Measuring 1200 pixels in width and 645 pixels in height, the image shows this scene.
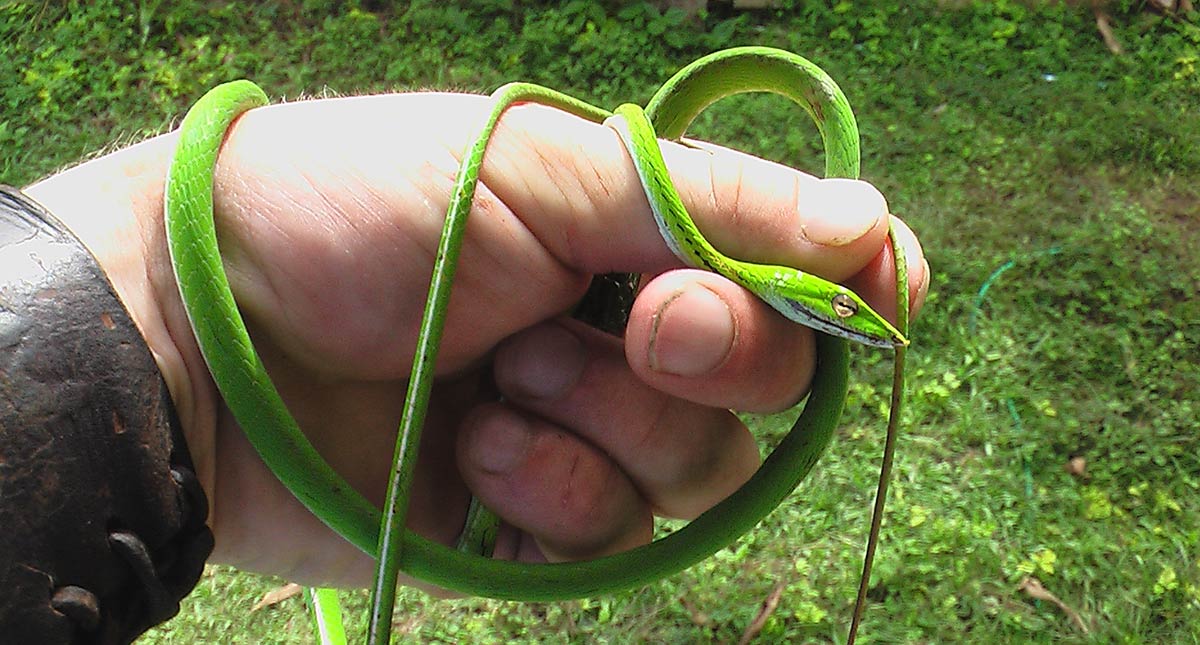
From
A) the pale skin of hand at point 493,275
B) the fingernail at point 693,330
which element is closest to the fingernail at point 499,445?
the pale skin of hand at point 493,275

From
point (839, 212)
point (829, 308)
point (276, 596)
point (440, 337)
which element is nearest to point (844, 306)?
point (829, 308)

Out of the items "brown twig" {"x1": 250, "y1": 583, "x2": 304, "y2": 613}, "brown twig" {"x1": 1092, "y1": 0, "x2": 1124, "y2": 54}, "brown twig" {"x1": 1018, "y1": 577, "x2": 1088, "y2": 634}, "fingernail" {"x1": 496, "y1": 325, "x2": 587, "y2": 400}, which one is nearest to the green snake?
"fingernail" {"x1": 496, "y1": 325, "x2": 587, "y2": 400}

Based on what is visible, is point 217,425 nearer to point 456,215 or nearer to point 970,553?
point 456,215

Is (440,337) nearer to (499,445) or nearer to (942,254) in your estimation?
(499,445)

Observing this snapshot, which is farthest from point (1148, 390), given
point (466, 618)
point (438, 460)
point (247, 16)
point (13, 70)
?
point (13, 70)

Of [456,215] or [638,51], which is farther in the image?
[638,51]

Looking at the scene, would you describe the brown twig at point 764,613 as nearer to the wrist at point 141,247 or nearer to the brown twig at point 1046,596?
the brown twig at point 1046,596

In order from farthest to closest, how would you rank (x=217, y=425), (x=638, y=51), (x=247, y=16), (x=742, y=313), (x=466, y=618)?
(x=247, y=16) → (x=638, y=51) → (x=466, y=618) → (x=217, y=425) → (x=742, y=313)
